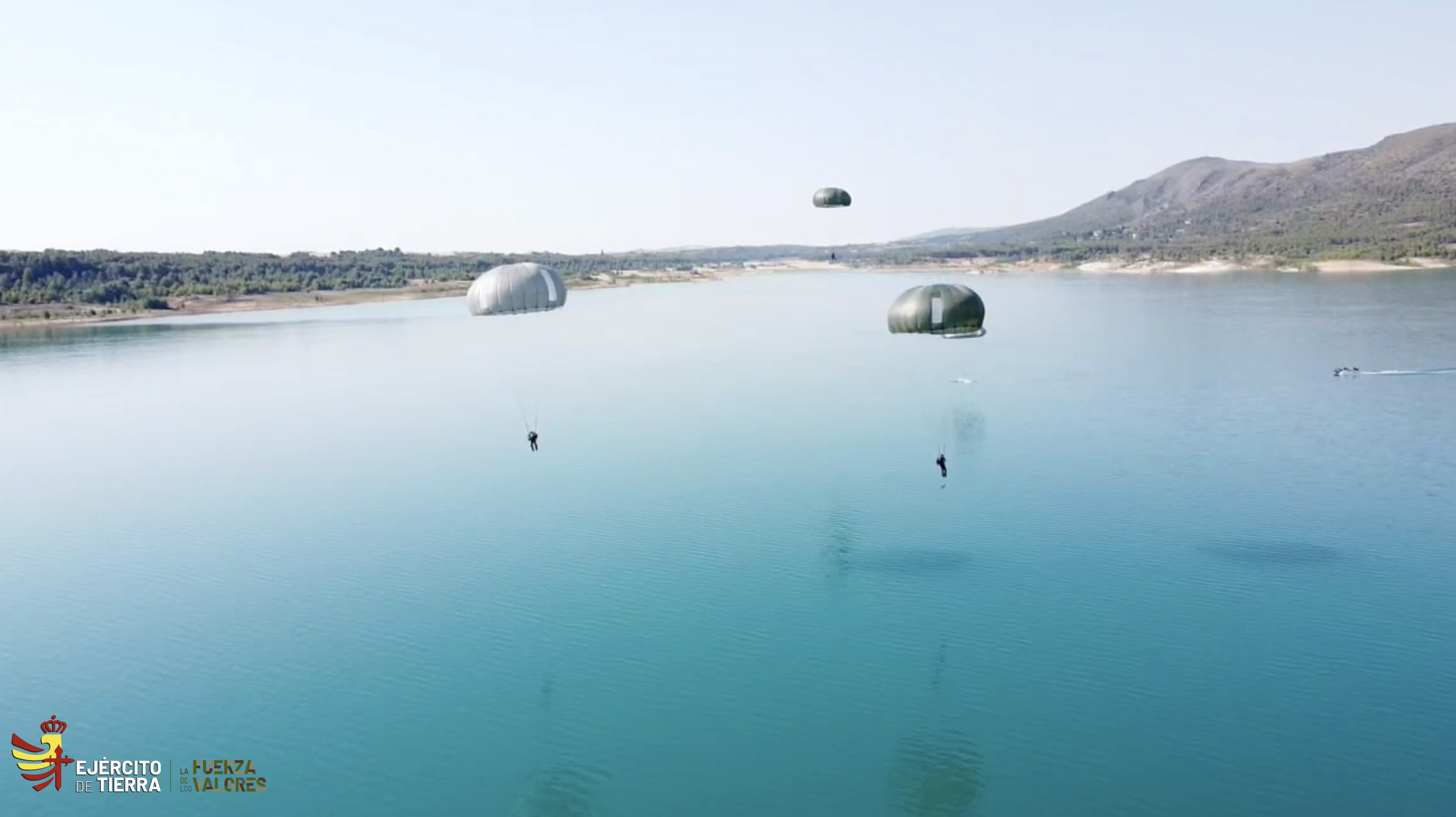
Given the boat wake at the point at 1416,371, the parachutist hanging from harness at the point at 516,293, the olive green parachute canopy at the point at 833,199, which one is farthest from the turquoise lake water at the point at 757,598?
the olive green parachute canopy at the point at 833,199

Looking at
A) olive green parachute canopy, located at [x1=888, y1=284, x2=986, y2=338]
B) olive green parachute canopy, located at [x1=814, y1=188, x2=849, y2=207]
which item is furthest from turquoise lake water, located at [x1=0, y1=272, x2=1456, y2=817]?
olive green parachute canopy, located at [x1=814, y1=188, x2=849, y2=207]

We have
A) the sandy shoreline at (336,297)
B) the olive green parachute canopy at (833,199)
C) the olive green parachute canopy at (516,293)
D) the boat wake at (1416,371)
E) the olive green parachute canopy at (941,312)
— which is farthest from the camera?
the sandy shoreline at (336,297)

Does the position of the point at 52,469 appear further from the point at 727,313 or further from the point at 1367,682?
the point at 727,313

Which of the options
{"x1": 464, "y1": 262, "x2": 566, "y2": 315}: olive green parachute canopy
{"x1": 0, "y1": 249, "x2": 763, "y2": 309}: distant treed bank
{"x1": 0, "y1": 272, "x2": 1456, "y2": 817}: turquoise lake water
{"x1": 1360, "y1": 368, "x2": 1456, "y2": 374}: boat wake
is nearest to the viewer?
{"x1": 0, "y1": 272, "x2": 1456, "y2": 817}: turquoise lake water

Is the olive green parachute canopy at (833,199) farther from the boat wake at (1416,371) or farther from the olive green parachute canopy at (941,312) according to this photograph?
the boat wake at (1416,371)

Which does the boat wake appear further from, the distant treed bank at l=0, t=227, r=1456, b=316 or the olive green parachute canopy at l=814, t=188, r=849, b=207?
the distant treed bank at l=0, t=227, r=1456, b=316

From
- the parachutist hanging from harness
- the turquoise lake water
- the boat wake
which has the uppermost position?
the parachutist hanging from harness
